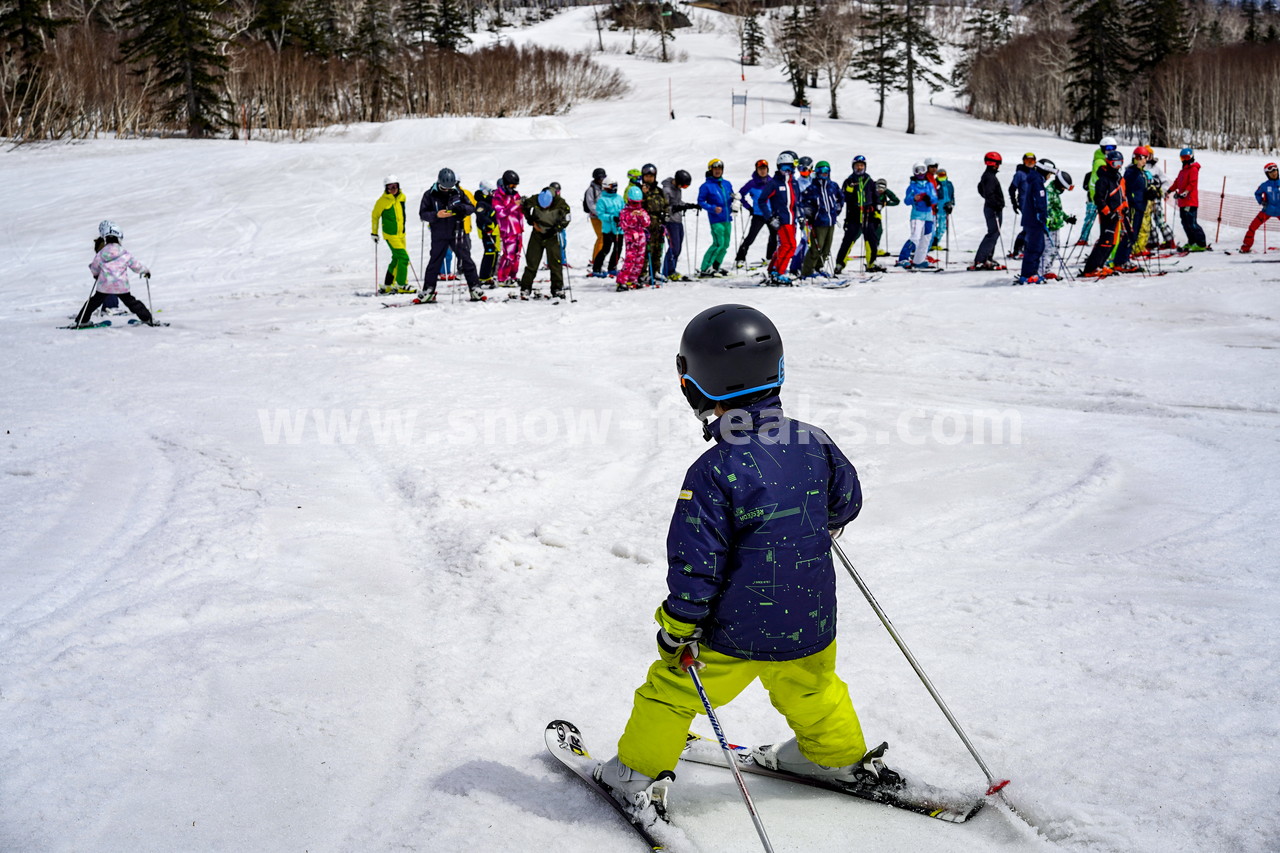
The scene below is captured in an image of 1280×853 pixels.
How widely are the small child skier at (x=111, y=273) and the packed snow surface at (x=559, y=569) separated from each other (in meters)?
0.80

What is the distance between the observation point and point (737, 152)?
26719 mm

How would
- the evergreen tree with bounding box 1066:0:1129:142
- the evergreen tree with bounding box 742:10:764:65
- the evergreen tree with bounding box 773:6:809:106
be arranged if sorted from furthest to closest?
the evergreen tree with bounding box 742:10:764:65, the evergreen tree with bounding box 773:6:809:106, the evergreen tree with bounding box 1066:0:1129:142

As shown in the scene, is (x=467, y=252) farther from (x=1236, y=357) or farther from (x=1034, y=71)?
(x=1034, y=71)

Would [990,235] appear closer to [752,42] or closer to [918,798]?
[918,798]

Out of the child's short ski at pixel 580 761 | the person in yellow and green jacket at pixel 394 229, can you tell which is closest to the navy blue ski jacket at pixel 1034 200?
the person in yellow and green jacket at pixel 394 229

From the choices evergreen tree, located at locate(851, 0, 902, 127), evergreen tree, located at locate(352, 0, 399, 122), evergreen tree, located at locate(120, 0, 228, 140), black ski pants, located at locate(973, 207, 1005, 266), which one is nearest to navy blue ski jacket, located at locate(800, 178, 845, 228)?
black ski pants, located at locate(973, 207, 1005, 266)

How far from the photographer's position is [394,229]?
1289 centimetres

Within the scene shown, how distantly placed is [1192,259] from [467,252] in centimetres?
1081

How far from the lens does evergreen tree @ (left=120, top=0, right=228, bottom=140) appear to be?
1195 inches

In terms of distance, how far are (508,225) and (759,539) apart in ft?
39.3

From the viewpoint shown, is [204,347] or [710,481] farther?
[204,347]

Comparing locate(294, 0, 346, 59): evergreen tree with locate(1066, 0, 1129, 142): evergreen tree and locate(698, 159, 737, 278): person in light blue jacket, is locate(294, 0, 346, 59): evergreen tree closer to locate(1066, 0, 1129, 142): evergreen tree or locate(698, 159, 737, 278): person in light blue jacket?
locate(698, 159, 737, 278): person in light blue jacket

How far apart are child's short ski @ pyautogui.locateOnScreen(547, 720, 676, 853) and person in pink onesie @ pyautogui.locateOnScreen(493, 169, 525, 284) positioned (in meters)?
11.3

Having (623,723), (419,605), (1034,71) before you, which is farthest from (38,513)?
Result: (1034,71)
